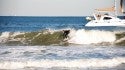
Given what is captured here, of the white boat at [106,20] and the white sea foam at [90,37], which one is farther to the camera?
the white boat at [106,20]

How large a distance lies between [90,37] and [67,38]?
2135 mm

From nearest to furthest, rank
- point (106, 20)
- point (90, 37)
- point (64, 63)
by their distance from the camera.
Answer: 1. point (64, 63)
2. point (90, 37)
3. point (106, 20)

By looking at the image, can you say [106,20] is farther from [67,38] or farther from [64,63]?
[64,63]

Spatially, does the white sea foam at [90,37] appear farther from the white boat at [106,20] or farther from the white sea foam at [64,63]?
the white sea foam at [64,63]

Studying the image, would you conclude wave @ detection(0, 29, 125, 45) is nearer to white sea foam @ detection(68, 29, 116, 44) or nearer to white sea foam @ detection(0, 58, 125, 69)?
white sea foam @ detection(68, 29, 116, 44)

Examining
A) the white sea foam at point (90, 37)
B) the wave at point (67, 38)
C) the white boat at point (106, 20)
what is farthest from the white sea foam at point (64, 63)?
the white boat at point (106, 20)

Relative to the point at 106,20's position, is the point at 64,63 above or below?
above

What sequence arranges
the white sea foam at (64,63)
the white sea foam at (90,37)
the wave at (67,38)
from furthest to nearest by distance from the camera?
1. the white sea foam at (90,37)
2. the wave at (67,38)
3. the white sea foam at (64,63)

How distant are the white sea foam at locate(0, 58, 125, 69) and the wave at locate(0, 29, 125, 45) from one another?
9.07 meters

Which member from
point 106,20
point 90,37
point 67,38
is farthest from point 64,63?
point 106,20

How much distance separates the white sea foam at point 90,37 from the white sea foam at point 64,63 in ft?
33.9

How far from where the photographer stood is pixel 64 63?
A: 1833 cm

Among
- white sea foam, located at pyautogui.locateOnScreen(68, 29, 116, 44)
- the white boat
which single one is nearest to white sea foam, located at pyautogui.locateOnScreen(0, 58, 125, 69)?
white sea foam, located at pyautogui.locateOnScreen(68, 29, 116, 44)

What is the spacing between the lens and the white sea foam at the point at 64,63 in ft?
58.6
